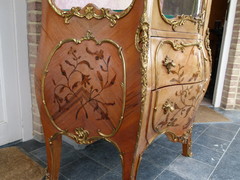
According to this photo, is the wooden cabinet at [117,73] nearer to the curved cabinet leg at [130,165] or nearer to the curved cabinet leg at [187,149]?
the curved cabinet leg at [130,165]

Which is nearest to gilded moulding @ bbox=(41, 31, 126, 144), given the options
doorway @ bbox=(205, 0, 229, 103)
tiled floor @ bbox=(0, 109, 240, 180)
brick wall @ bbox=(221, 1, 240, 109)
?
tiled floor @ bbox=(0, 109, 240, 180)

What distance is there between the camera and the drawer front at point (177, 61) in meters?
0.87

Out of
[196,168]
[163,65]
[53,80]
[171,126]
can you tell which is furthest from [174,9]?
[196,168]

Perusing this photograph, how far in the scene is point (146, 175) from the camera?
4.35ft

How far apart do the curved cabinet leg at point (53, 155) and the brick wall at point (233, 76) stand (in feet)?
7.82

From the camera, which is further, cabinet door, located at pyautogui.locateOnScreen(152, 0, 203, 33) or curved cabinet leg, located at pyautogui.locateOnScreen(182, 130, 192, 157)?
curved cabinet leg, located at pyautogui.locateOnScreen(182, 130, 192, 157)

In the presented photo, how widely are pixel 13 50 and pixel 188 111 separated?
1.27 meters

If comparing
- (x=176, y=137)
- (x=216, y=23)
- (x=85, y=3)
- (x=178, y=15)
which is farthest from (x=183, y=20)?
(x=216, y=23)

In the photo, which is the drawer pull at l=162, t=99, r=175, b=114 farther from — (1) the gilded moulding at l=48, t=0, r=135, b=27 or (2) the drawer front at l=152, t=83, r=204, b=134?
(1) the gilded moulding at l=48, t=0, r=135, b=27

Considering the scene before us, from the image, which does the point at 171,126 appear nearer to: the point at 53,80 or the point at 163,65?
the point at 163,65

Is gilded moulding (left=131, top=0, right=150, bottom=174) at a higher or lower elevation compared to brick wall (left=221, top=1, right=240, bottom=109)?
higher

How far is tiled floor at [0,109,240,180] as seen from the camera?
1331 mm

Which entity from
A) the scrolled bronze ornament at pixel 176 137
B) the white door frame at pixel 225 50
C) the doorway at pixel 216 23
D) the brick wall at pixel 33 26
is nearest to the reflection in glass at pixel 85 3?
the brick wall at pixel 33 26

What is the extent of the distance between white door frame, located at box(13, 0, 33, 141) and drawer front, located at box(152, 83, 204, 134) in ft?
3.62
